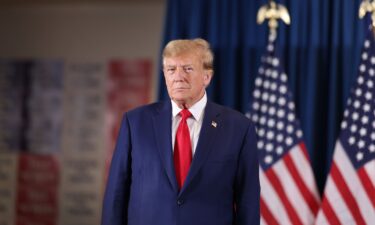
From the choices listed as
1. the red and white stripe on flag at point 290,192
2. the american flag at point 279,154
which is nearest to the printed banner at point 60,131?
the american flag at point 279,154

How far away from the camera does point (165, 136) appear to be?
1.84m

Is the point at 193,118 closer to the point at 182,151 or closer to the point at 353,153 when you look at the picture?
the point at 182,151

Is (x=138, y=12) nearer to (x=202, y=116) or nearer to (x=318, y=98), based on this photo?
(x=318, y=98)

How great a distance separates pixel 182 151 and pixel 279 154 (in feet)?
4.10

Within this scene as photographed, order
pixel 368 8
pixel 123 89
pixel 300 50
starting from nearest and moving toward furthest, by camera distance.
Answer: pixel 368 8 → pixel 300 50 → pixel 123 89

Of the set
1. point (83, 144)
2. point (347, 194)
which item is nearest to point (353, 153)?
point (347, 194)

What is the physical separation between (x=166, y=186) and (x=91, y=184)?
283 centimetres

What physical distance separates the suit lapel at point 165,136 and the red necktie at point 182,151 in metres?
0.03

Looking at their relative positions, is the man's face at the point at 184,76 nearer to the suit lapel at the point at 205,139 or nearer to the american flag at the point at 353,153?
the suit lapel at the point at 205,139

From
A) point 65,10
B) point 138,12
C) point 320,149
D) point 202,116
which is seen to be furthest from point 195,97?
point 65,10

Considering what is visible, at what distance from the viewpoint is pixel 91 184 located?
451cm

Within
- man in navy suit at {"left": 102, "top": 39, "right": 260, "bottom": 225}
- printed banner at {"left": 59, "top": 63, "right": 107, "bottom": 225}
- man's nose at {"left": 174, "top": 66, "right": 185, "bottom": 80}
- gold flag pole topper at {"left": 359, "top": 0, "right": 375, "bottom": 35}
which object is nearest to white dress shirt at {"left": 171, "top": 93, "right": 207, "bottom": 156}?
man in navy suit at {"left": 102, "top": 39, "right": 260, "bottom": 225}

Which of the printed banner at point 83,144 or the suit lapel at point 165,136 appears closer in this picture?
the suit lapel at point 165,136

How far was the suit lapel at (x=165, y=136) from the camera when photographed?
5.87 ft
